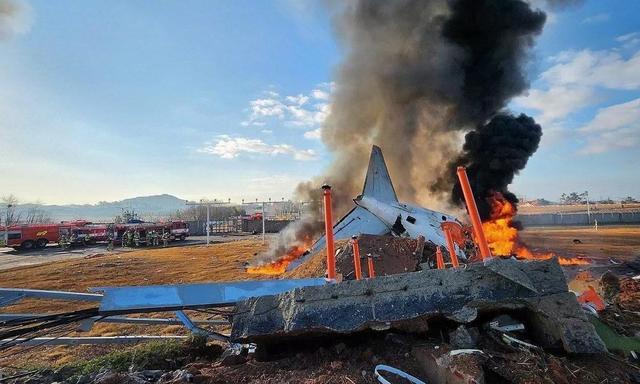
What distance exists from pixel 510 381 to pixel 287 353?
2.06m

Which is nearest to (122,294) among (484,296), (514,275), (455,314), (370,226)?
(455,314)

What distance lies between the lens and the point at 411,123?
2042 cm

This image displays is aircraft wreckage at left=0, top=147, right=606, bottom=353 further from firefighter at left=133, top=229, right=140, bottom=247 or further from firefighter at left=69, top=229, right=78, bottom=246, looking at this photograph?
firefighter at left=69, top=229, right=78, bottom=246

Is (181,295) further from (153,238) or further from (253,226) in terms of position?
(253,226)

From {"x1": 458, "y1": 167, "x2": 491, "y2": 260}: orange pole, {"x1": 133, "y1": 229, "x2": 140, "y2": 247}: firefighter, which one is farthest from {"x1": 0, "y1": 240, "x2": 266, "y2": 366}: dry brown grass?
{"x1": 133, "y1": 229, "x2": 140, "y2": 247}: firefighter

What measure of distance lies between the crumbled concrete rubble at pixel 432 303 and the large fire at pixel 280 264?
37.1ft

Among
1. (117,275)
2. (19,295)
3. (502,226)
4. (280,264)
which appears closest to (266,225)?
(117,275)

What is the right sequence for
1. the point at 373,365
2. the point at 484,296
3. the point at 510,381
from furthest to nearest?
the point at 484,296 → the point at 373,365 → the point at 510,381

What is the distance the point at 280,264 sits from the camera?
16.0m

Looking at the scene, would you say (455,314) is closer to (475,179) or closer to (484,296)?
(484,296)

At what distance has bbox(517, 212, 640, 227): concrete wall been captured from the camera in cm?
4461

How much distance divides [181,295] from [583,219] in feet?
181

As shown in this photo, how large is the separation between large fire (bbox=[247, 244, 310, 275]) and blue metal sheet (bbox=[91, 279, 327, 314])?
1045 centimetres

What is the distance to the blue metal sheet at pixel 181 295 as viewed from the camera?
3.82 m
